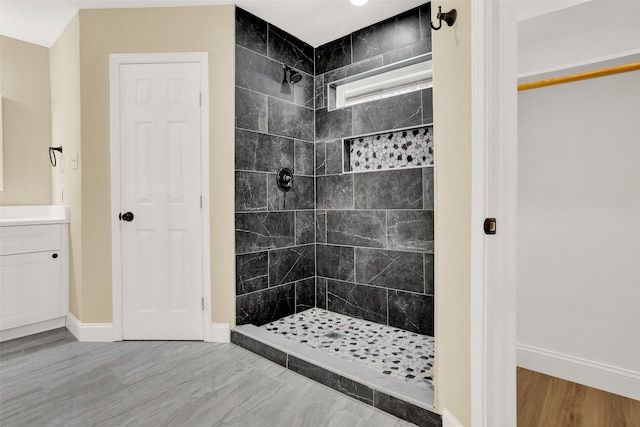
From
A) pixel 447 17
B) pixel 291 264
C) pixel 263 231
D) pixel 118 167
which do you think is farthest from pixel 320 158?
pixel 447 17

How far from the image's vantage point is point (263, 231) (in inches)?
119

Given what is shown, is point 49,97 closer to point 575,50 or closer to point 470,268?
point 470,268

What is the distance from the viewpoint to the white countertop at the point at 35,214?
2959 mm

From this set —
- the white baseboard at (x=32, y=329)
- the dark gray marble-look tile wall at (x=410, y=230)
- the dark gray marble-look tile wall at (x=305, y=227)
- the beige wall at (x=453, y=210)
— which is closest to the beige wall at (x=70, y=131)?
the white baseboard at (x=32, y=329)

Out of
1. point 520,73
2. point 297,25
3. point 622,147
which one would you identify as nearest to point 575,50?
point 520,73

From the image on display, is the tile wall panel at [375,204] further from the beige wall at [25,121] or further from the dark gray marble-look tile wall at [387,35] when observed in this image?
the beige wall at [25,121]

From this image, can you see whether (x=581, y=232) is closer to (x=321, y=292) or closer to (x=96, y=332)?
(x=321, y=292)

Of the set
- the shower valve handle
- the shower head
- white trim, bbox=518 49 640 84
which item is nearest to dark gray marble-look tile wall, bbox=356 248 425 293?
white trim, bbox=518 49 640 84

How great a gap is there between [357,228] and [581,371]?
73.4 inches

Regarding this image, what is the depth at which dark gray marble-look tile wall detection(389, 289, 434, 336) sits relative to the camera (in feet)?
9.12

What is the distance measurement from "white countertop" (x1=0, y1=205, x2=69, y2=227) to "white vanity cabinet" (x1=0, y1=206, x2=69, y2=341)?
15 millimetres

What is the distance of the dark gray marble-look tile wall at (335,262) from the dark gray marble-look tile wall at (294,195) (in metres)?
0.48

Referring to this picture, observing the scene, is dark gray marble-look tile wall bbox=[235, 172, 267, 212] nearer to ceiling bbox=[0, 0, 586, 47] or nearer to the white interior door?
the white interior door

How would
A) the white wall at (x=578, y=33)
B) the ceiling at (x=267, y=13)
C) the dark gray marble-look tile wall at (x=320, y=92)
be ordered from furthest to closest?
the dark gray marble-look tile wall at (x=320, y=92)
the ceiling at (x=267, y=13)
the white wall at (x=578, y=33)
